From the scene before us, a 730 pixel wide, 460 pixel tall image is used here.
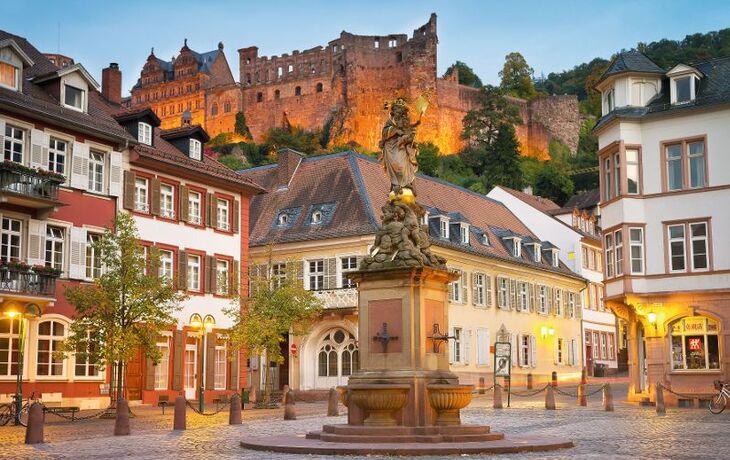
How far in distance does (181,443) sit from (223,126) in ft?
370

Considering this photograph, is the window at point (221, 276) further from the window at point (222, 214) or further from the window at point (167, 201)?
the window at point (167, 201)

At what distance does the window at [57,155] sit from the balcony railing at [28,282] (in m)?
3.88

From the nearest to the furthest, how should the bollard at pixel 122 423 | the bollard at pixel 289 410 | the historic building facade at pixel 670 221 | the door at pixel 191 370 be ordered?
the bollard at pixel 122 423, the bollard at pixel 289 410, the historic building facade at pixel 670 221, the door at pixel 191 370

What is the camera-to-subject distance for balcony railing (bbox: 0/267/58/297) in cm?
2991

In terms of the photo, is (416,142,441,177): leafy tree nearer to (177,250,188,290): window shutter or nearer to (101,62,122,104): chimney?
(101,62,122,104): chimney

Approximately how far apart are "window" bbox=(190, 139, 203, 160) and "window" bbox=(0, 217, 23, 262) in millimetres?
9837

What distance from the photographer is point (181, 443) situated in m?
18.9

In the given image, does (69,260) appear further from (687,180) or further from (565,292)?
(565,292)

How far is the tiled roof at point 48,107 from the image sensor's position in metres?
31.8

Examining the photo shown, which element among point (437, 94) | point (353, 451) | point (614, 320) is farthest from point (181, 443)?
point (437, 94)

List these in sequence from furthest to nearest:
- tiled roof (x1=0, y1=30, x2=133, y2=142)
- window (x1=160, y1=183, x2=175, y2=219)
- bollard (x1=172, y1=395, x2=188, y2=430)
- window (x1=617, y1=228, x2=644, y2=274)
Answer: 1. window (x1=160, y1=183, x2=175, y2=219)
2. window (x1=617, y1=228, x2=644, y2=274)
3. tiled roof (x1=0, y1=30, x2=133, y2=142)
4. bollard (x1=172, y1=395, x2=188, y2=430)

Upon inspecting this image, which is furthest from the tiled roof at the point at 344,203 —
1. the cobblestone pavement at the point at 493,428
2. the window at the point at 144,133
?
the cobblestone pavement at the point at 493,428

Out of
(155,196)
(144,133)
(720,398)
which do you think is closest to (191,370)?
(155,196)

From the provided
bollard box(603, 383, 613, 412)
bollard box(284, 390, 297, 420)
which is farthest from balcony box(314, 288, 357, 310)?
bollard box(284, 390, 297, 420)
